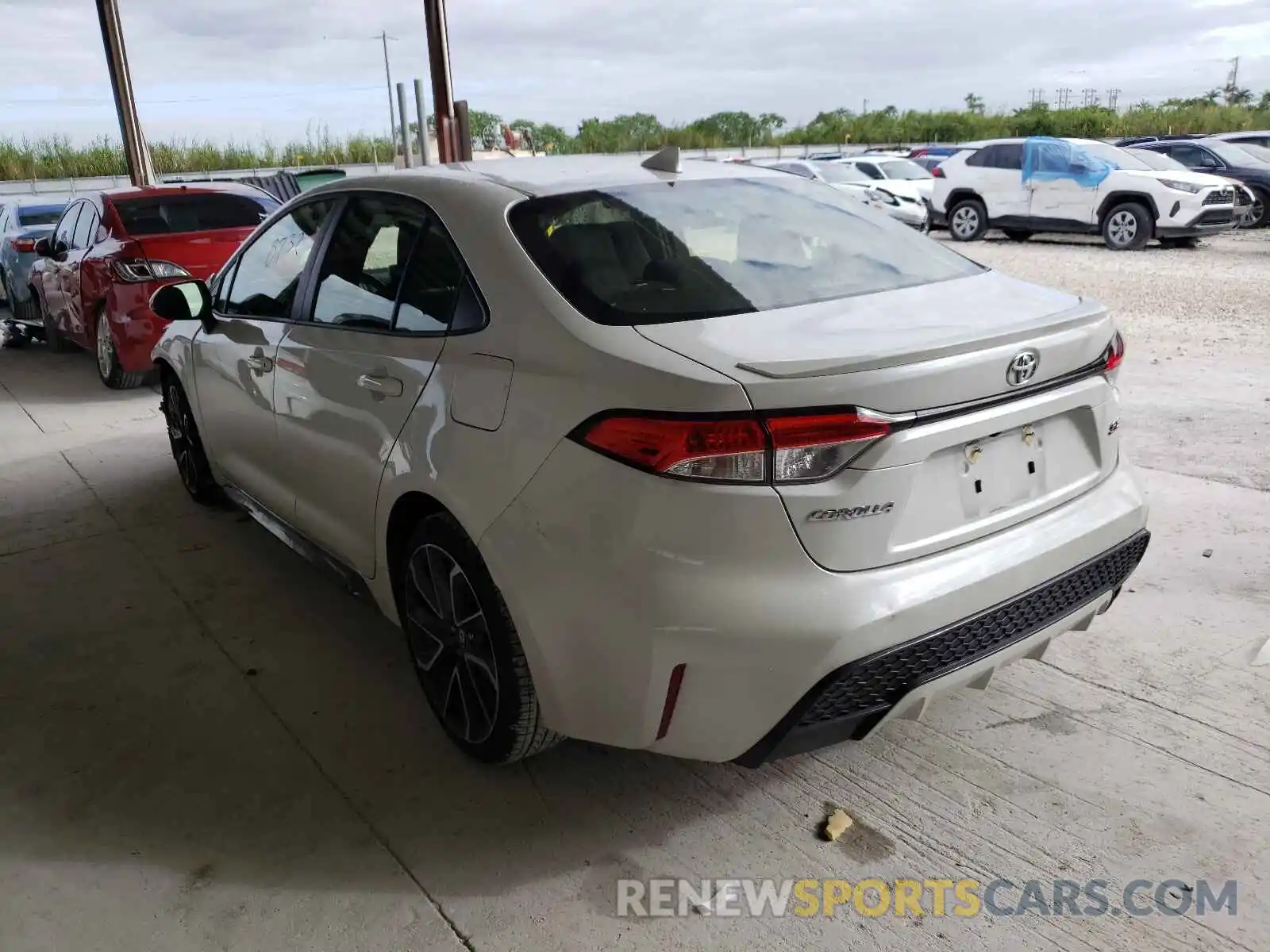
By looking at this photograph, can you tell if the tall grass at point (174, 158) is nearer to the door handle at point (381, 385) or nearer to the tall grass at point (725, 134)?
the tall grass at point (725, 134)

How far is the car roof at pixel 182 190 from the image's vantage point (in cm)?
794

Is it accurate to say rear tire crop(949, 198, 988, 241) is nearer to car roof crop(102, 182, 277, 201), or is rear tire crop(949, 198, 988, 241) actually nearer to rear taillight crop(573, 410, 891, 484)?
car roof crop(102, 182, 277, 201)

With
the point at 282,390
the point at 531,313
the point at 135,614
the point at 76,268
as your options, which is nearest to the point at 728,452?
the point at 531,313

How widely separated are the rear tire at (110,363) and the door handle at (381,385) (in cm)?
566

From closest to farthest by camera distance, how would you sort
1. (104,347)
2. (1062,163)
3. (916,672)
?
(916,672) → (104,347) → (1062,163)

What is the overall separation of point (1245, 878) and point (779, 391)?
5.05 ft

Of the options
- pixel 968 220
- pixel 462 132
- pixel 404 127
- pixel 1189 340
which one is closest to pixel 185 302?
pixel 1189 340

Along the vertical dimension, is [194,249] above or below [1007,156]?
below

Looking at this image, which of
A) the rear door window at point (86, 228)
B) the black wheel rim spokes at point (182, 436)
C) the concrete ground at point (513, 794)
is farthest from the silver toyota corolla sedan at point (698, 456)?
the rear door window at point (86, 228)

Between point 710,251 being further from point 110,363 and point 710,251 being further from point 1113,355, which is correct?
point 110,363

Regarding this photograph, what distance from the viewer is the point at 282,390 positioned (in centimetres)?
339

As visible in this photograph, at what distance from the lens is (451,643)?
2.72m

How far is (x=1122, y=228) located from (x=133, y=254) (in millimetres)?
12716

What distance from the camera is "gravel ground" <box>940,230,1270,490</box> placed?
5152 millimetres
